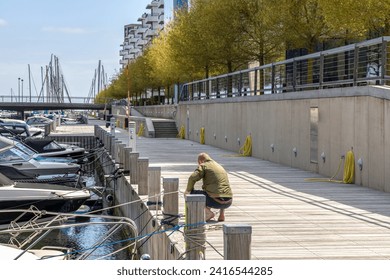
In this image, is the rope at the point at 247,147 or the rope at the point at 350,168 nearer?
the rope at the point at 350,168

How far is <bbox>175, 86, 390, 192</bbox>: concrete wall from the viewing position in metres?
18.4

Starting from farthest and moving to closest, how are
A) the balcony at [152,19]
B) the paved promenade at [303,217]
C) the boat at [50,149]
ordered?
the balcony at [152,19]
the boat at [50,149]
the paved promenade at [303,217]

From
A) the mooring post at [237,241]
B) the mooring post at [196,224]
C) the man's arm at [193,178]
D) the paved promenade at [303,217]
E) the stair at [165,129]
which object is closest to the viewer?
the mooring post at [237,241]

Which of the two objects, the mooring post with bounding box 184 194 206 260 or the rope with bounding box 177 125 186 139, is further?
the rope with bounding box 177 125 186 139

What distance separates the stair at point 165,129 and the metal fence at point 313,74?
4.14 m

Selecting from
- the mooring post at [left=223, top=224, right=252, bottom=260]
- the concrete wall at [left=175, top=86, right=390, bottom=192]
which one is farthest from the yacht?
the mooring post at [left=223, top=224, right=252, bottom=260]

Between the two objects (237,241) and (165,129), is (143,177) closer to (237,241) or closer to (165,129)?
(237,241)

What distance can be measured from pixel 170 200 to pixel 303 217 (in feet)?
9.02

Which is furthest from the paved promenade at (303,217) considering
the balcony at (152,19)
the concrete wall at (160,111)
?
the balcony at (152,19)

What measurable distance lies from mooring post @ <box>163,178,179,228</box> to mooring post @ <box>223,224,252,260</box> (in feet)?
18.2

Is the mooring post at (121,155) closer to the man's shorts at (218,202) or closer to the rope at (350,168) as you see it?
the rope at (350,168)

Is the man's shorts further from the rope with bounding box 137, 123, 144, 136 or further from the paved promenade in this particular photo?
the rope with bounding box 137, 123, 144, 136

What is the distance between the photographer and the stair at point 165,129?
51812 mm

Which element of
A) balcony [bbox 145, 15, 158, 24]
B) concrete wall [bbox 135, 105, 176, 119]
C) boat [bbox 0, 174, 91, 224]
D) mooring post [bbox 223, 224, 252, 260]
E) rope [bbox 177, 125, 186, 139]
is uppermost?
balcony [bbox 145, 15, 158, 24]
